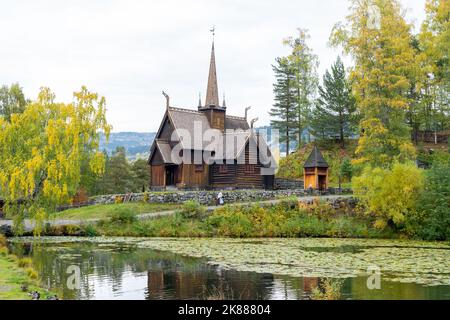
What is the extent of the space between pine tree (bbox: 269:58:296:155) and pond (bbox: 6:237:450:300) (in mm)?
29441

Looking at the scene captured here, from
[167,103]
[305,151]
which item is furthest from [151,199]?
[305,151]

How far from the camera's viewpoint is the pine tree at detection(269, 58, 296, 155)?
56.9 meters

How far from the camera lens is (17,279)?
1517cm

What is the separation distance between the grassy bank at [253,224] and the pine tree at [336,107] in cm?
1840

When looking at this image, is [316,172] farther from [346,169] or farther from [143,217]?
[143,217]

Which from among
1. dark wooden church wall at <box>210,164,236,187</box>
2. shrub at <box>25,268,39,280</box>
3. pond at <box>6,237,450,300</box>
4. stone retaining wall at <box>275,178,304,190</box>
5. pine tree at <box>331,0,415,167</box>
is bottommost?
pond at <box>6,237,450,300</box>

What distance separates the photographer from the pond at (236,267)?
14.8 m

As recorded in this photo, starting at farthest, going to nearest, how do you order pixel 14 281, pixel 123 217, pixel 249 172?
1. pixel 249 172
2. pixel 123 217
3. pixel 14 281

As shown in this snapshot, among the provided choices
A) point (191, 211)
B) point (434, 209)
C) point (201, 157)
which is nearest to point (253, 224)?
point (191, 211)

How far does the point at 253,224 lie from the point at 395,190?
28.4 ft

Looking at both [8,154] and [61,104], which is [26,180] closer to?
[8,154]

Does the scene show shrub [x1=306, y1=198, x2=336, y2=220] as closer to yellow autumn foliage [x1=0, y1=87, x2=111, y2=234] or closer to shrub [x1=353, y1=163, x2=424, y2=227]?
shrub [x1=353, y1=163, x2=424, y2=227]

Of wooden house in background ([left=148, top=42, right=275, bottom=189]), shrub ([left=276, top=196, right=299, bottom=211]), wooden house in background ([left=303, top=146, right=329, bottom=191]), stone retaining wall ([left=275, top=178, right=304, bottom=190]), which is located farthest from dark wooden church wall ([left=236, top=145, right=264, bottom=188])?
shrub ([left=276, top=196, right=299, bottom=211])

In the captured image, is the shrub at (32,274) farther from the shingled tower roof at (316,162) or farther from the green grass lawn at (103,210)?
the shingled tower roof at (316,162)
